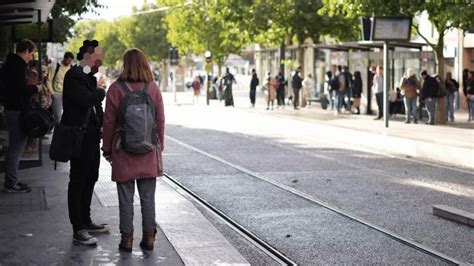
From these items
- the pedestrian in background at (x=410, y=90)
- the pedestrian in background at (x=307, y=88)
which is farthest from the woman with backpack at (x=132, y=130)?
the pedestrian in background at (x=307, y=88)

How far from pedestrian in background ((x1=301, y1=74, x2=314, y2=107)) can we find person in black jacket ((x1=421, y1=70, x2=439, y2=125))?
12.7 m

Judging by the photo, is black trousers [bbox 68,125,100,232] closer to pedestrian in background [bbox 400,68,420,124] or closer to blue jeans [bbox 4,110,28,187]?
blue jeans [bbox 4,110,28,187]

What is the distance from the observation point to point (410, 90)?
988 inches

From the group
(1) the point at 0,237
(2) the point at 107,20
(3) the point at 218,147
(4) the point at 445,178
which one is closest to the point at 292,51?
(3) the point at 218,147

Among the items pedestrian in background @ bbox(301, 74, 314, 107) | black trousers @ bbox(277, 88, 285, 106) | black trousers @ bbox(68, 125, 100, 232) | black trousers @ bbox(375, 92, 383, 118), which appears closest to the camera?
black trousers @ bbox(68, 125, 100, 232)

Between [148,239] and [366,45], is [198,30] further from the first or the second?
[148,239]

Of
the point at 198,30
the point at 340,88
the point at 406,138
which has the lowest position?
the point at 406,138

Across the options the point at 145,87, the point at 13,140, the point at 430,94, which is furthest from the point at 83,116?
the point at 430,94

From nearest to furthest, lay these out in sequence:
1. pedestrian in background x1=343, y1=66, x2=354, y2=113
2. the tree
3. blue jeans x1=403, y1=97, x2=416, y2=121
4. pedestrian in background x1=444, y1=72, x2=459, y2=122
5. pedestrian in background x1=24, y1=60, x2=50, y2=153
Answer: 1. pedestrian in background x1=24, y1=60, x2=50, y2=153
2. blue jeans x1=403, y1=97, x2=416, y2=121
3. pedestrian in background x1=444, y1=72, x2=459, y2=122
4. pedestrian in background x1=343, y1=66, x2=354, y2=113
5. the tree

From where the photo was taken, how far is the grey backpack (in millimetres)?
6852

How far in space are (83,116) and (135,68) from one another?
795 mm

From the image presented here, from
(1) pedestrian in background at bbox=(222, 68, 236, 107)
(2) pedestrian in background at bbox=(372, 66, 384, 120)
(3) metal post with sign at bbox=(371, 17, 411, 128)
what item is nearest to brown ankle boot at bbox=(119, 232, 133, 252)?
(3) metal post with sign at bbox=(371, 17, 411, 128)

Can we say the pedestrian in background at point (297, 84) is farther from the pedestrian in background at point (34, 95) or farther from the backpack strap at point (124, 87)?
the backpack strap at point (124, 87)

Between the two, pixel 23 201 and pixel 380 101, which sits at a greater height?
pixel 380 101
